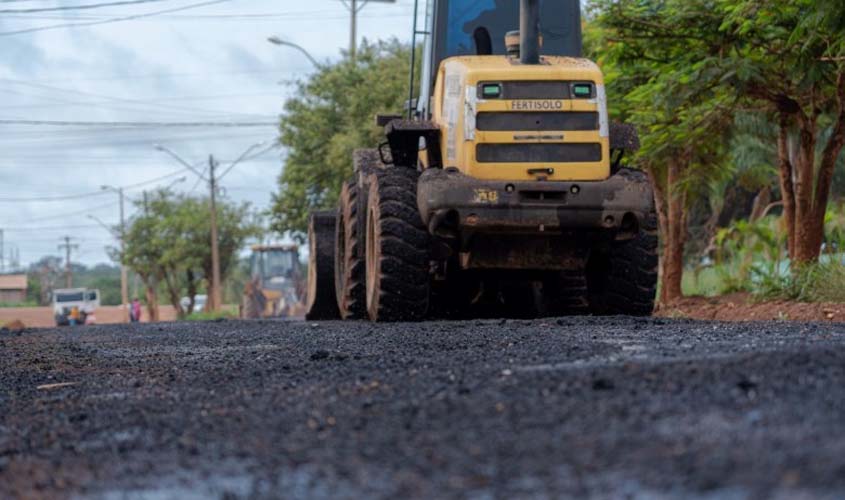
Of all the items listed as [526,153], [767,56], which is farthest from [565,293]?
[767,56]

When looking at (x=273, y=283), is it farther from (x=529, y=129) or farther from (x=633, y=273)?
(x=529, y=129)

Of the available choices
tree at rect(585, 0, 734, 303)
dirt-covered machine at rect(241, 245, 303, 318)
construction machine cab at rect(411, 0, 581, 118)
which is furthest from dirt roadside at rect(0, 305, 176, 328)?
construction machine cab at rect(411, 0, 581, 118)

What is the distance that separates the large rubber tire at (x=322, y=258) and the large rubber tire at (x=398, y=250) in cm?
403

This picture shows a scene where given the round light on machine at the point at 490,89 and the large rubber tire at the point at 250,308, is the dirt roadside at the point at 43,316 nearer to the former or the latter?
the large rubber tire at the point at 250,308

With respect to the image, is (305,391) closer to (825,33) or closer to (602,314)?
(602,314)

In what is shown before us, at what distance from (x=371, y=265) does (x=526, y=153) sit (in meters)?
2.31

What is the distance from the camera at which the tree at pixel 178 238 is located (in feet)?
232

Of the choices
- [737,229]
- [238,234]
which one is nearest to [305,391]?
[737,229]

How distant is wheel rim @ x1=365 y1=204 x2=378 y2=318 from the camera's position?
11.4m

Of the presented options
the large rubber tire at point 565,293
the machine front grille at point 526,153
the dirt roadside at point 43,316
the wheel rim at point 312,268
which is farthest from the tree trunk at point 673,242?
the dirt roadside at point 43,316

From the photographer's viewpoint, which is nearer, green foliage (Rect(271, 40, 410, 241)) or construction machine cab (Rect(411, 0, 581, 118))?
construction machine cab (Rect(411, 0, 581, 118))

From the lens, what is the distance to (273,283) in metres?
50.6

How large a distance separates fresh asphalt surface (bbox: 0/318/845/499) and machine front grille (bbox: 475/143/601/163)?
336cm

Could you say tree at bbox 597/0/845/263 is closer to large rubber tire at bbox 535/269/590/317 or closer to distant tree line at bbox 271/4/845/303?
distant tree line at bbox 271/4/845/303
